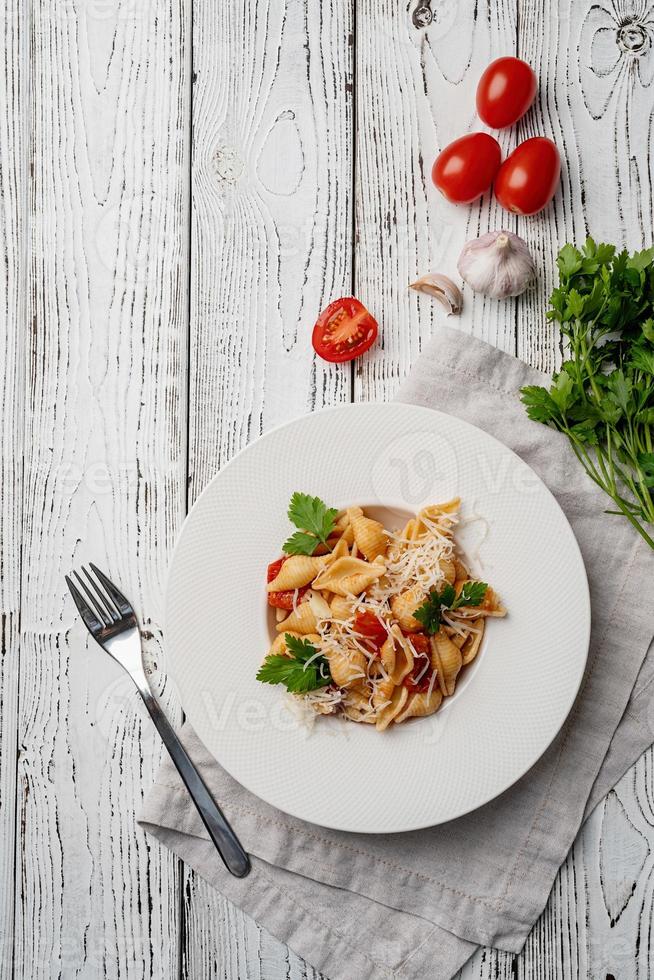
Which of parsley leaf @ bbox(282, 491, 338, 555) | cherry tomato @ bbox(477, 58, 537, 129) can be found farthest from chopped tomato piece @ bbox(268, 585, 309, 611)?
cherry tomato @ bbox(477, 58, 537, 129)

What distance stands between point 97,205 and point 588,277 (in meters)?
1.52

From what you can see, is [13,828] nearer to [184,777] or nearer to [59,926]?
[59,926]

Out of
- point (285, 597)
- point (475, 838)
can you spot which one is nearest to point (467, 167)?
point (285, 597)

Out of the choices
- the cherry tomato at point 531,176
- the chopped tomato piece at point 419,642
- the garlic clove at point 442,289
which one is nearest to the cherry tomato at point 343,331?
the garlic clove at point 442,289

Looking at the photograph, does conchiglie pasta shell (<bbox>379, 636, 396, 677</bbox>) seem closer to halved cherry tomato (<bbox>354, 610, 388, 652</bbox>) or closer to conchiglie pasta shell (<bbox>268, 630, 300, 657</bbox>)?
halved cherry tomato (<bbox>354, 610, 388, 652</bbox>)

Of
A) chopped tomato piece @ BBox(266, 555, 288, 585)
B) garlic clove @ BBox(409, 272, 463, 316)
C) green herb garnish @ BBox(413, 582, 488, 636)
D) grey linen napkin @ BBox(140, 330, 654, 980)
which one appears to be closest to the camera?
green herb garnish @ BBox(413, 582, 488, 636)

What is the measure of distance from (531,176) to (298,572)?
1.33 meters

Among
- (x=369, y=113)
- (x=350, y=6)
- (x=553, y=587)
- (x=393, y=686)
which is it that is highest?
(x=350, y=6)

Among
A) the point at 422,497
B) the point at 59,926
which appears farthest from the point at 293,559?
the point at 59,926

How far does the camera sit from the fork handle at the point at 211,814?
2.34 meters

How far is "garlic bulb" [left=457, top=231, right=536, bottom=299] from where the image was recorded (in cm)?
236

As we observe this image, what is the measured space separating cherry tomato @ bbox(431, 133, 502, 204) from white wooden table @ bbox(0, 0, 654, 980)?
0.29 ft

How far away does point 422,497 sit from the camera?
2197 millimetres

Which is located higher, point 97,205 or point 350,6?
point 350,6
